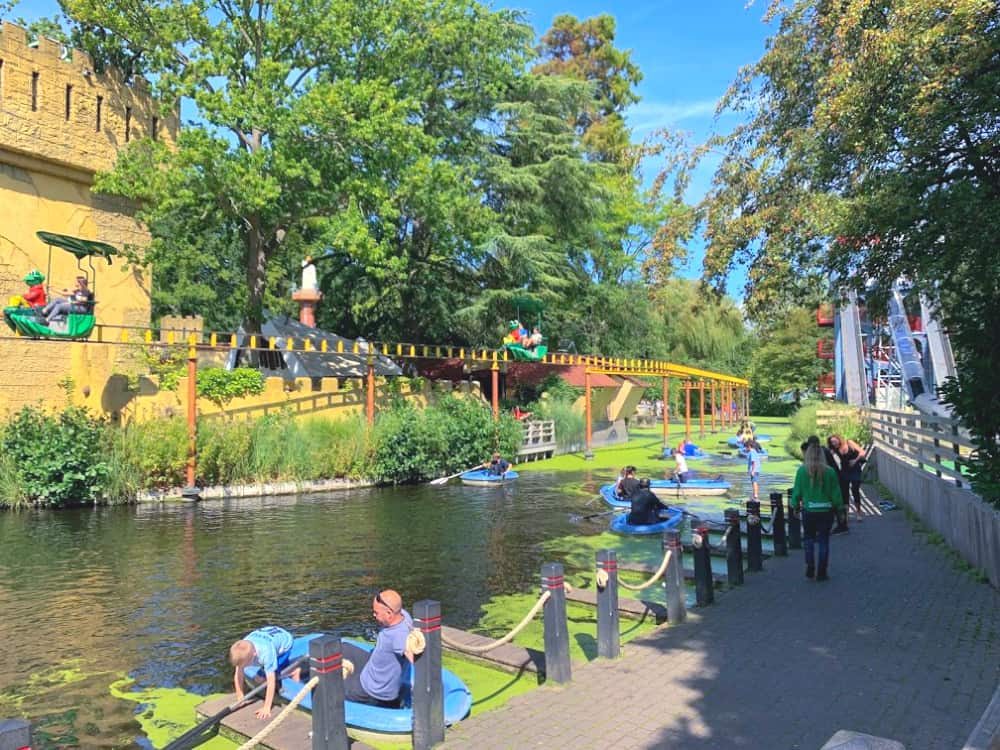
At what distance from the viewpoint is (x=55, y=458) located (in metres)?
17.5

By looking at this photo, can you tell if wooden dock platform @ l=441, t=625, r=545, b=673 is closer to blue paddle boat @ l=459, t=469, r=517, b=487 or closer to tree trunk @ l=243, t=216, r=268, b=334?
blue paddle boat @ l=459, t=469, r=517, b=487

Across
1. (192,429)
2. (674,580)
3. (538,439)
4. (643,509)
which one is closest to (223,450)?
(192,429)

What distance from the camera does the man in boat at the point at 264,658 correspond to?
19.3 ft

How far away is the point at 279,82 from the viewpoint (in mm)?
23219

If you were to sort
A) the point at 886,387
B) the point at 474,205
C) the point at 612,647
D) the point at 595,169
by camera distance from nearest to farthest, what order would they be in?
1. the point at 612,647
2. the point at 474,205
3. the point at 595,169
4. the point at 886,387

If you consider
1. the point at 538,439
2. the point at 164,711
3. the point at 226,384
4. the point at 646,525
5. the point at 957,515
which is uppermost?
the point at 226,384

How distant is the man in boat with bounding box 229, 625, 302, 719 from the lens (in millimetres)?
5875

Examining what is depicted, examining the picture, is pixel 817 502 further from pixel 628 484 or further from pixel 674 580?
pixel 628 484

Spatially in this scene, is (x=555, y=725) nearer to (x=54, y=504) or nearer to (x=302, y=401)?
(x=54, y=504)

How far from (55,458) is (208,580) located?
872cm

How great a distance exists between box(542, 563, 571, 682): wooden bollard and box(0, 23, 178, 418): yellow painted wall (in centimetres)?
1766

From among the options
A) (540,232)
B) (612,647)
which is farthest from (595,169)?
(612,647)

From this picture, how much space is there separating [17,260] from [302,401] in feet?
27.6

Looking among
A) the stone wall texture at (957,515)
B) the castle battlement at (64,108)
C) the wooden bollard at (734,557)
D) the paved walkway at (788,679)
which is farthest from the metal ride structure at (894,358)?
the castle battlement at (64,108)
